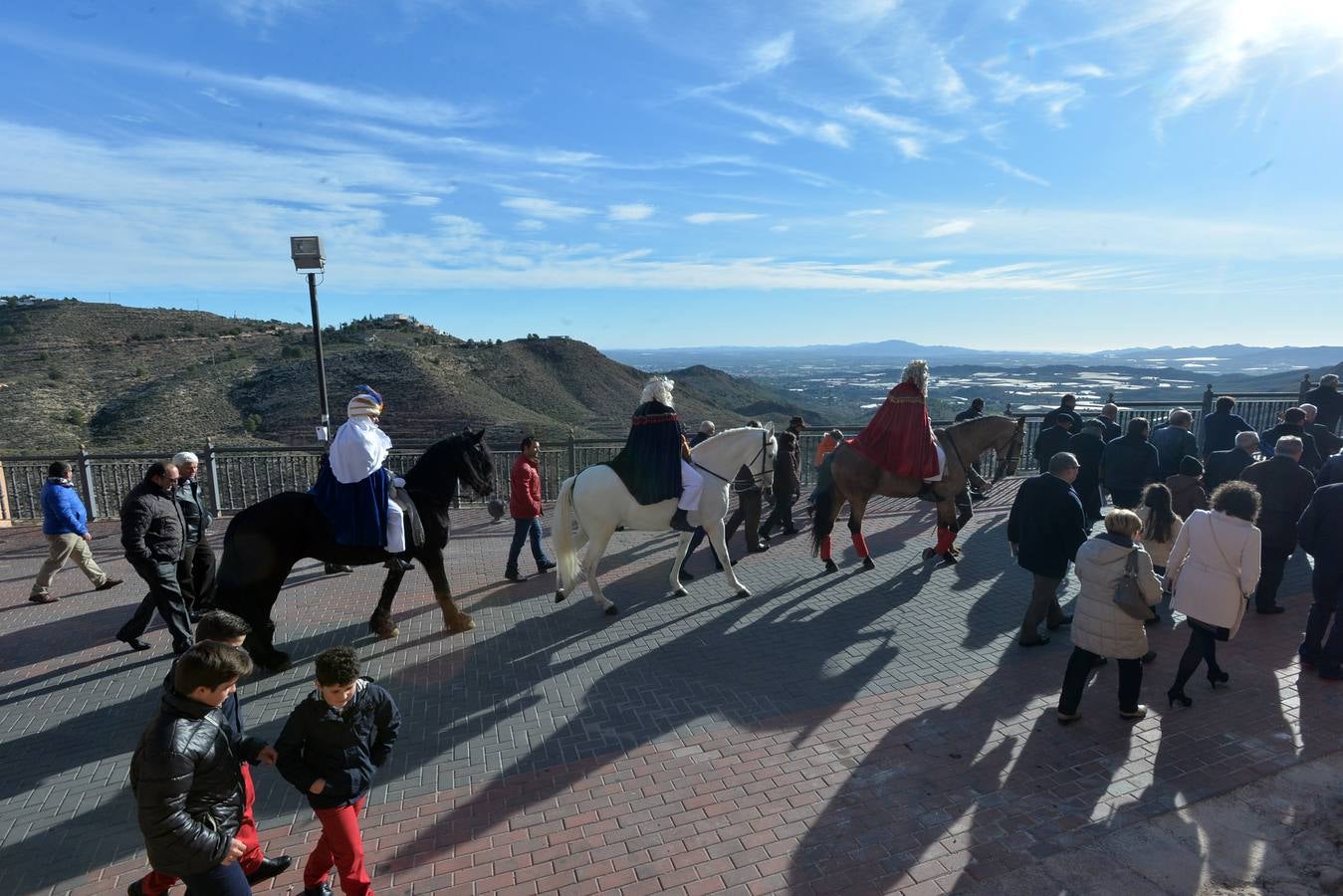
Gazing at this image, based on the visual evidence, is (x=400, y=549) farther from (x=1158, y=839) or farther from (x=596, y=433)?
(x=596, y=433)

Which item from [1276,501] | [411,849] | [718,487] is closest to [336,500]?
[411,849]

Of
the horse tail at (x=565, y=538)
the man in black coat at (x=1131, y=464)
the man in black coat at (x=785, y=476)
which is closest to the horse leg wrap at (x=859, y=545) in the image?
the man in black coat at (x=785, y=476)

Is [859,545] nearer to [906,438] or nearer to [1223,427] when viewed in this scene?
[906,438]

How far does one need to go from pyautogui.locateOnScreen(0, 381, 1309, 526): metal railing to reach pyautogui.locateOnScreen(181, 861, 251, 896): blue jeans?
837cm

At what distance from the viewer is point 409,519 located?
6410 mm

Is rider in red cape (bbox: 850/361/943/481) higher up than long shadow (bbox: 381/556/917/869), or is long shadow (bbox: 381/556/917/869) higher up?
rider in red cape (bbox: 850/361/943/481)

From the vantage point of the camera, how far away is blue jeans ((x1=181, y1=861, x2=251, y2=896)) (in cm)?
290

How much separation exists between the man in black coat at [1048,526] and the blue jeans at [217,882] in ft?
19.2

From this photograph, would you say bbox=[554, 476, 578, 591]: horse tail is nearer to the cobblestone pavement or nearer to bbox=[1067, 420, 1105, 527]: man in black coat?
the cobblestone pavement

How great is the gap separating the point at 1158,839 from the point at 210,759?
16.1 feet

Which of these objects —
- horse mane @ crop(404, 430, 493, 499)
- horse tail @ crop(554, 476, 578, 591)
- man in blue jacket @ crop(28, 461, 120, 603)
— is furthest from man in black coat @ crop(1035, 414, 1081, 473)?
man in blue jacket @ crop(28, 461, 120, 603)

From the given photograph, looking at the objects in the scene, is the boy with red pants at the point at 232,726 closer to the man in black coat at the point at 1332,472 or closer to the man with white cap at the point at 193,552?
the man with white cap at the point at 193,552

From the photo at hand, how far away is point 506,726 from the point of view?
16.9ft

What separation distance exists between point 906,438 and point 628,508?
3.62 meters
